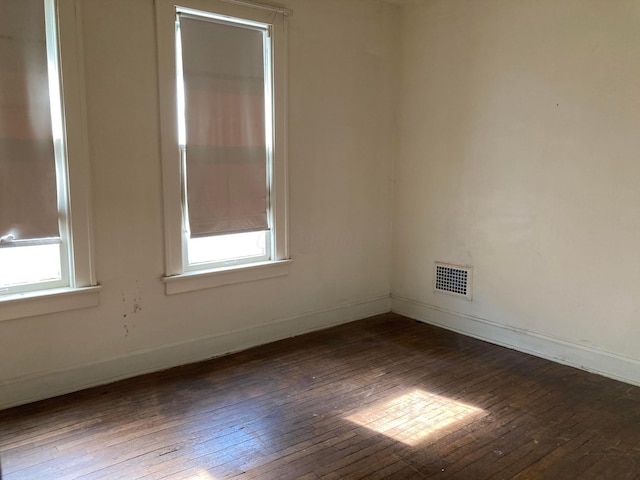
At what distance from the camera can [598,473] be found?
218cm

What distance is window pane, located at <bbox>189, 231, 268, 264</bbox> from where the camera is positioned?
11.3 feet

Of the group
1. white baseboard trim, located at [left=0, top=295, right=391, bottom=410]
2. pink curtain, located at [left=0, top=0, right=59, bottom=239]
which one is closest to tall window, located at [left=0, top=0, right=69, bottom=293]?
pink curtain, located at [left=0, top=0, right=59, bottom=239]

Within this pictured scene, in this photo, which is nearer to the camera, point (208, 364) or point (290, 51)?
point (208, 364)

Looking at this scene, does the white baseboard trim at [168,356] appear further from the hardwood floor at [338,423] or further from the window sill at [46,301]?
the window sill at [46,301]

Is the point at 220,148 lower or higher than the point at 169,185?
higher

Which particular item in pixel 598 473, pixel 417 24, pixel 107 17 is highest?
pixel 417 24

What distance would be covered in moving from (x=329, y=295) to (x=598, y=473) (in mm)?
2392

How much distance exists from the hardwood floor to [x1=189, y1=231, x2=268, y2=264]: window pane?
0.74 metres

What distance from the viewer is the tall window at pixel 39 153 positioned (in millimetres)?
2629

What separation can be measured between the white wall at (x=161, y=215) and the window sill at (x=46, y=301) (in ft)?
0.18

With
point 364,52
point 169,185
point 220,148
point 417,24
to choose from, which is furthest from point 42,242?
point 417,24

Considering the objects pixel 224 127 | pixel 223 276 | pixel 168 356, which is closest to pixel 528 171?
pixel 224 127

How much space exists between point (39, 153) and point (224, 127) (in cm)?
117

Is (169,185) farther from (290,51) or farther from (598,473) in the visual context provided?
(598,473)
